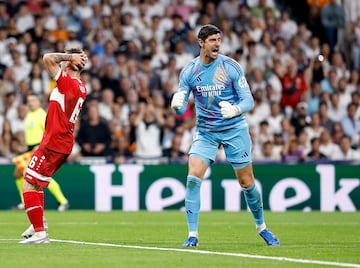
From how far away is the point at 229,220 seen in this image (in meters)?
19.1

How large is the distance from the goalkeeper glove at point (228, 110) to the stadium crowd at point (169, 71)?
10.5 m

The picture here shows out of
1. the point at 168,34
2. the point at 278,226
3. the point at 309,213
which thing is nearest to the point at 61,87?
the point at 278,226

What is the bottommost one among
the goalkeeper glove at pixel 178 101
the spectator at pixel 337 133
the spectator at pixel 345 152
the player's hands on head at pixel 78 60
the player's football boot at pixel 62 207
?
the player's football boot at pixel 62 207

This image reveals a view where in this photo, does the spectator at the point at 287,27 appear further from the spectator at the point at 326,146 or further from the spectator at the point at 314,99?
the spectator at the point at 326,146

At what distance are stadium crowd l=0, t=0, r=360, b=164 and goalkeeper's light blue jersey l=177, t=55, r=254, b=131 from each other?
1002cm

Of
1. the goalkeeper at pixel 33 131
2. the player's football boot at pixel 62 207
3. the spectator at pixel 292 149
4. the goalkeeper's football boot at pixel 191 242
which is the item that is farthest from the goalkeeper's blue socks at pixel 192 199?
the spectator at pixel 292 149

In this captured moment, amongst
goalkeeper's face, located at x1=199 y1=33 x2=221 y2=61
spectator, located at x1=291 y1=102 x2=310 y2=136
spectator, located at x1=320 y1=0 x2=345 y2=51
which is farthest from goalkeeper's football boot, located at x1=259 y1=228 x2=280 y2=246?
spectator, located at x1=320 y1=0 x2=345 y2=51

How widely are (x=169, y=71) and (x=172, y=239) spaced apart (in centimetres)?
1173

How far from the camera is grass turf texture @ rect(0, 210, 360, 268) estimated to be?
10812mm

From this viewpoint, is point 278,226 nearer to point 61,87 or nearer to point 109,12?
point 61,87

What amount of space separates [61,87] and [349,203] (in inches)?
446

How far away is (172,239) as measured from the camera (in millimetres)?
14250

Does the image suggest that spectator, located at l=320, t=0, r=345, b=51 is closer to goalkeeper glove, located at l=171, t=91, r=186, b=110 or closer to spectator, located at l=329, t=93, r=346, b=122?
spectator, located at l=329, t=93, r=346, b=122

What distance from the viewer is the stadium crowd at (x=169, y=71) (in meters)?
23.9
